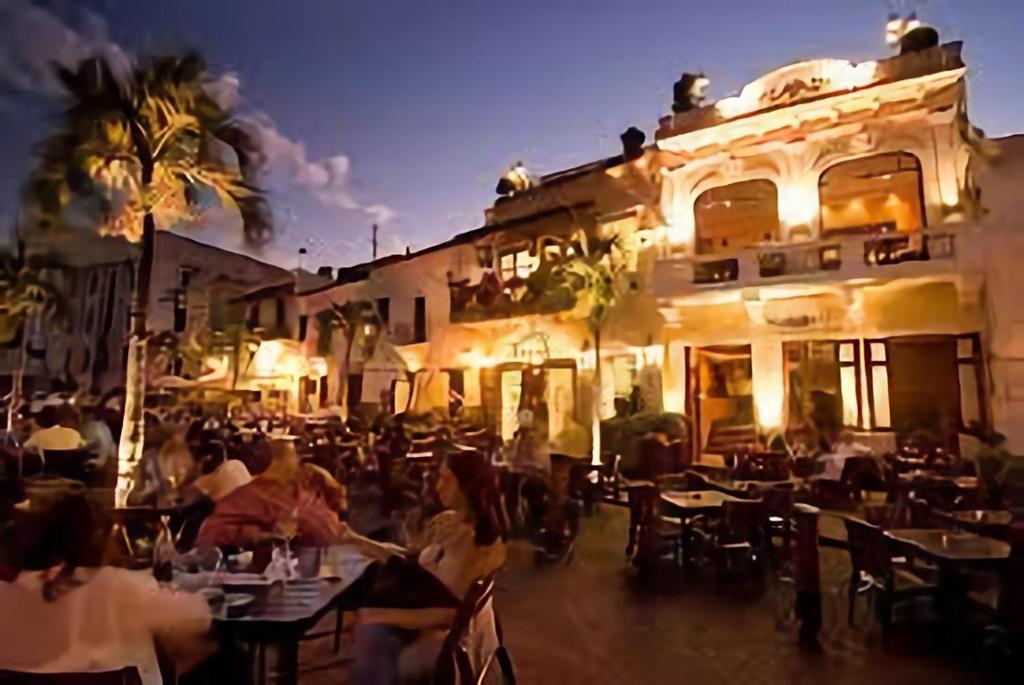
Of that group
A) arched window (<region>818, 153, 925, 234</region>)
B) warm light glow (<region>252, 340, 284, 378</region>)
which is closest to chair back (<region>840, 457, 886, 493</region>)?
arched window (<region>818, 153, 925, 234</region>)

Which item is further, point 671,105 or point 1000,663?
point 671,105

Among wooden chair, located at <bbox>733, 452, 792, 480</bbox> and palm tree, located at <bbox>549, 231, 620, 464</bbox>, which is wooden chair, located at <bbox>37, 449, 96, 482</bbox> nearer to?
palm tree, located at <bbox>549, 231, 620, 464</bbox>

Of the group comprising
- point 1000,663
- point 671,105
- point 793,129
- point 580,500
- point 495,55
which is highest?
point 495,55

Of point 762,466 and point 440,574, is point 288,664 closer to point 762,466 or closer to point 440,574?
point 440,574

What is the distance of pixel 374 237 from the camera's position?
2.81 meters

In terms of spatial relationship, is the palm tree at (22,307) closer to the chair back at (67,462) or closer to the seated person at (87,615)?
the chair back at (67,462)

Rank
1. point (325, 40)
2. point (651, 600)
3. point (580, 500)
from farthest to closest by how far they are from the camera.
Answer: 1. point (325, 40)
2. point (580, 500)
3. point (651, 600)

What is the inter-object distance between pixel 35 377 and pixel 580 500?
6.47ft

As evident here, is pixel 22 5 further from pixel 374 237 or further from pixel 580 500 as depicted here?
pixel 580 500

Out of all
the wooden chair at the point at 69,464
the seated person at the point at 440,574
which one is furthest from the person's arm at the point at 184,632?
the wooden chair at the point at 69,464

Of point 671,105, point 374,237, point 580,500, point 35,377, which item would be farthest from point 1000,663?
point 35,377

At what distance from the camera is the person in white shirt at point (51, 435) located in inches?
111

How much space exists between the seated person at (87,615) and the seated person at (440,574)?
47 cm

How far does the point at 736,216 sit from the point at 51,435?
2.38 m
